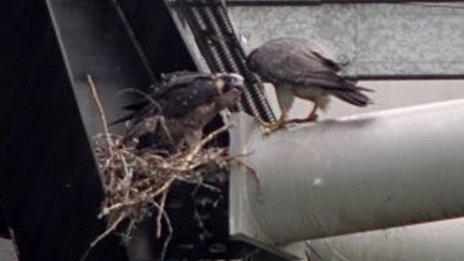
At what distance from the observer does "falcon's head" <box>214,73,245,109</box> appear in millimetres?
11188

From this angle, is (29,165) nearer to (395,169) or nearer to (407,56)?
(395,169)

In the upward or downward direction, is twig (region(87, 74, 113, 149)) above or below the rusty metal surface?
below

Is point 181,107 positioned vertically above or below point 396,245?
above

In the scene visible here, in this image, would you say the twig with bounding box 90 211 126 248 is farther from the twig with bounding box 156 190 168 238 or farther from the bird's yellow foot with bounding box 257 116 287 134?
the bird's yellow foot with bounding box 257 116 287 134

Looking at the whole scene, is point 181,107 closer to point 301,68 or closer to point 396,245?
point 301,68

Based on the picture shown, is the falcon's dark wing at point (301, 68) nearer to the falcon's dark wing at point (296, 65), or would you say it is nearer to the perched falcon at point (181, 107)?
the falcon's dark wing at point (296, 65)

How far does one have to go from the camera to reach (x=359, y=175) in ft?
32.9

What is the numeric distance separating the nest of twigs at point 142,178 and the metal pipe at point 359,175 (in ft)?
0.70

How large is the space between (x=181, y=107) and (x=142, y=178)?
1018 millimetres

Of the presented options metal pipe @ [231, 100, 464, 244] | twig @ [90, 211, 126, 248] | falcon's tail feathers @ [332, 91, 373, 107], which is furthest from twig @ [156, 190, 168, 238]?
falcon's tail feathers @ [332, 91, 373, 107]

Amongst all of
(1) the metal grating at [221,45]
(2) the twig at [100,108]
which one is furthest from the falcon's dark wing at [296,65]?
(2) the twig at [100,108]

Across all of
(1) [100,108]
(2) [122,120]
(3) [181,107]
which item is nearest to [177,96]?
(3) [181,107]

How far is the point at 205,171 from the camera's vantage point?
34.4 feet

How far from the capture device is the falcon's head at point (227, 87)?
11.2 m
